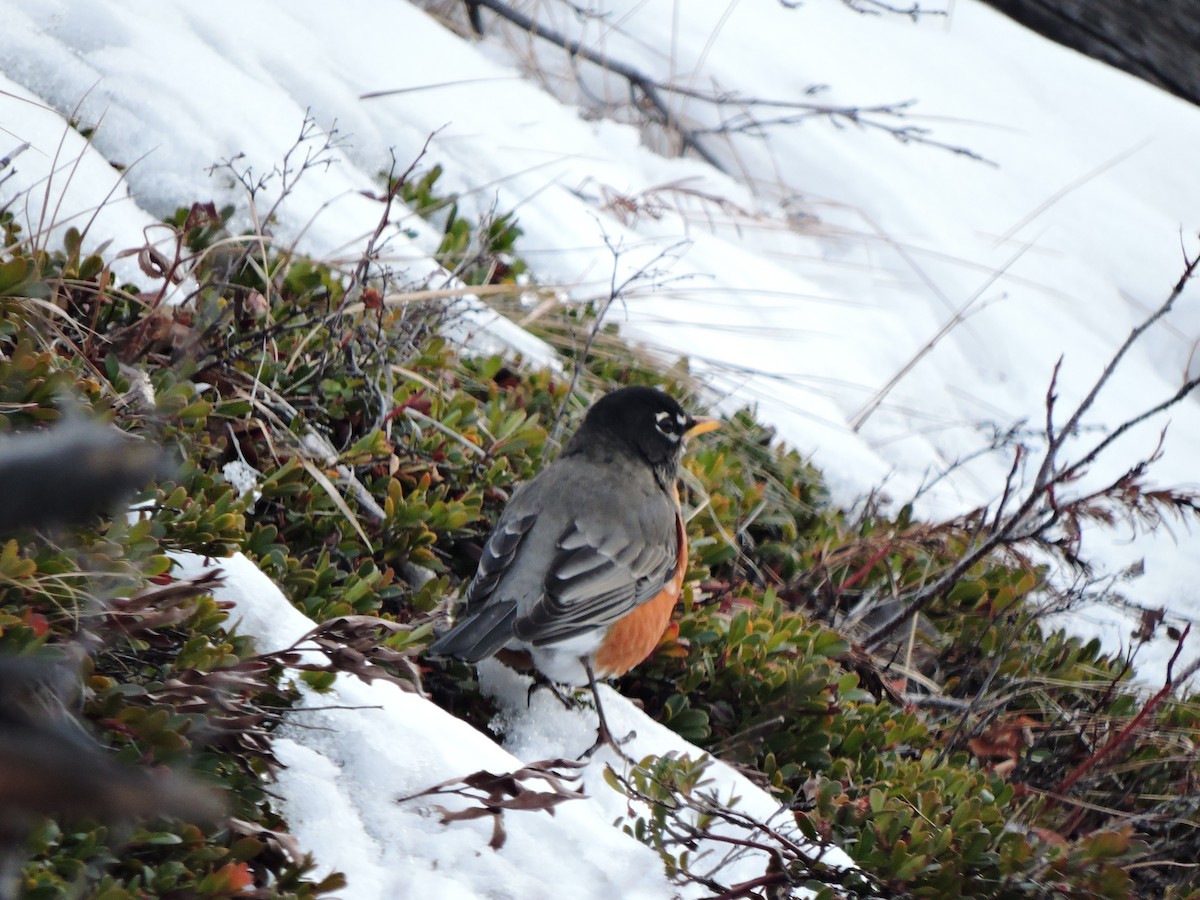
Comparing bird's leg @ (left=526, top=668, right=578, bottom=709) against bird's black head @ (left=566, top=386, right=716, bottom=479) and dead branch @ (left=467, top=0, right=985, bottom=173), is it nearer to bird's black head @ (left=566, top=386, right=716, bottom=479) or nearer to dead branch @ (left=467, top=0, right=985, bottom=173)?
bird's black head @ (left=566, top=386, right=716, bottom=479)

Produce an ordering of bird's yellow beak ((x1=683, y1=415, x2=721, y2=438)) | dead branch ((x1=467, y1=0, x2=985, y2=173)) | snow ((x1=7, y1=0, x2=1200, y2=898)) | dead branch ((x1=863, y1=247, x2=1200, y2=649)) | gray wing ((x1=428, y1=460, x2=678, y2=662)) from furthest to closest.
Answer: dead branch ((x1=467, y1=0, x2=985, y2=173)), bird's yellow beak ((x1=683, y1=415, x2=721, y2=438)), snow ((x1=7, y1=0, x2=1200, y2=898)), dead branch ((x1=863, y1=247, x2=1200, y2=649)), gray wing ((x1=428, y1=460, x2=678, y2=662))

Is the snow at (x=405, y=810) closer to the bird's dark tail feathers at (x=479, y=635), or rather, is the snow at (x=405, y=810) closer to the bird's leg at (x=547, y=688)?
the bird's dark tail feathers at (x=479, y=635)

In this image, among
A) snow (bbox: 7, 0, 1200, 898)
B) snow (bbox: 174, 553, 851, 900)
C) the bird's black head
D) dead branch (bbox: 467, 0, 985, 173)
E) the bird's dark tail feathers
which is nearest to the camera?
snow (bbox: 174, 553, 851, 900)

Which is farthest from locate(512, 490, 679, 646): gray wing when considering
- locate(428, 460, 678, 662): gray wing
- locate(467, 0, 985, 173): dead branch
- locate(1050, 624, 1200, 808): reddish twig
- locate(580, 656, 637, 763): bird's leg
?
locate(467, 0, 985, 173): dead branch

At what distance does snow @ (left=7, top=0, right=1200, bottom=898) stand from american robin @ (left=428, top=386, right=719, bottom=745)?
0.79ft

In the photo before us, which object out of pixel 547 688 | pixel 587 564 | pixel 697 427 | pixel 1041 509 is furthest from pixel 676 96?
pixel 547 688

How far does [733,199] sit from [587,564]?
184 inches

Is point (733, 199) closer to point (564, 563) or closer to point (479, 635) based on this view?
point (564, 563)

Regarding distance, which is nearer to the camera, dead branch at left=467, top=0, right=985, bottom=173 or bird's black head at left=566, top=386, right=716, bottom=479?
bird's black head at left=566, top=386, right=716, bottom=479

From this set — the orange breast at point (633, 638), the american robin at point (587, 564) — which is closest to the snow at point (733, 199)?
the orange breast at point (633, 638)

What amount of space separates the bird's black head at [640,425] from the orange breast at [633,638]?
65 cm

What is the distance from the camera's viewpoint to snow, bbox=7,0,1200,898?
14.5ft

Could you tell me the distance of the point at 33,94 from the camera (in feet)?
15.3

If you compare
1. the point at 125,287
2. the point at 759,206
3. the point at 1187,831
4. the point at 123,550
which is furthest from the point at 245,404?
the point at 759,206
